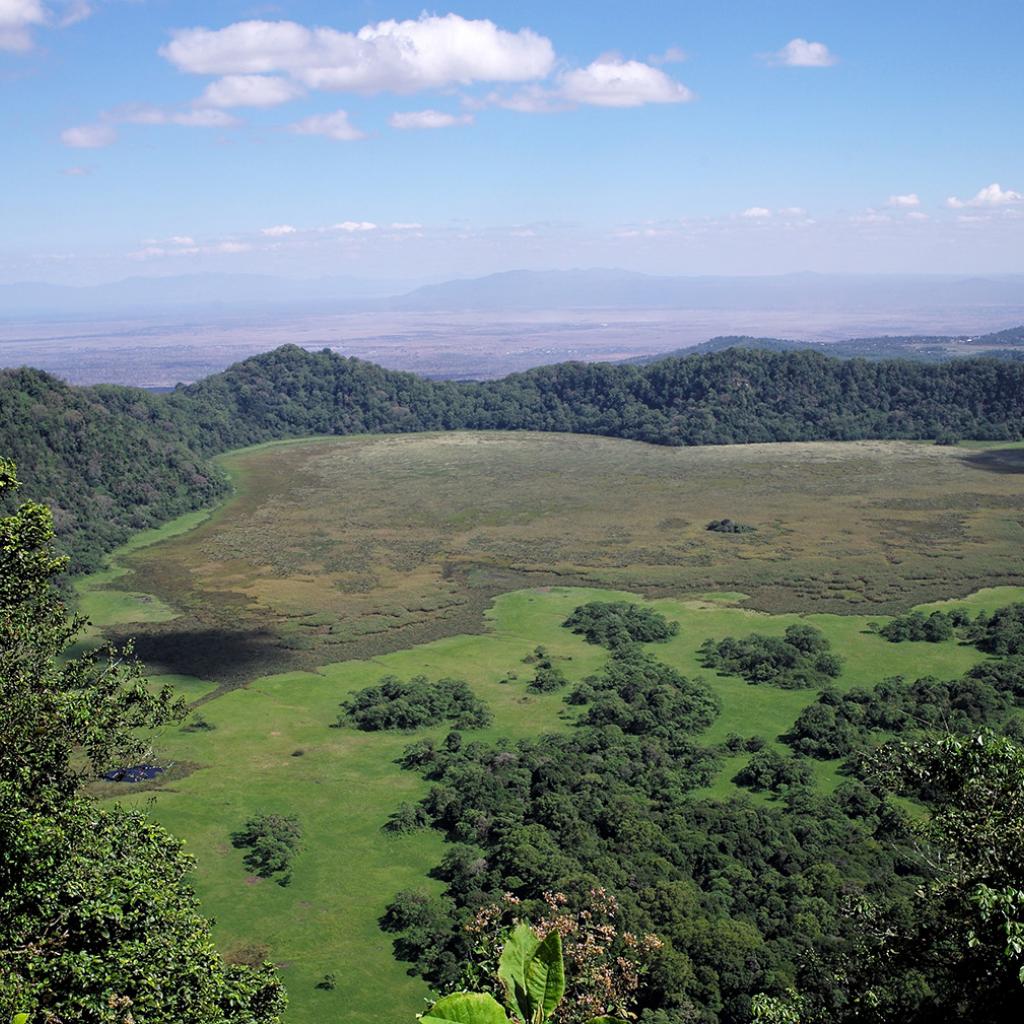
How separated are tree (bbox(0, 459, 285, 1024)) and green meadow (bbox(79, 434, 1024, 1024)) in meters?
8.01

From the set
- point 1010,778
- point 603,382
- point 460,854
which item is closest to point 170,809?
point 460,854

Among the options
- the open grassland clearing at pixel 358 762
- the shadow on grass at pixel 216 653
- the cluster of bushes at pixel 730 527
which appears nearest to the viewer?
the open grassland clearing at pixel 358 762

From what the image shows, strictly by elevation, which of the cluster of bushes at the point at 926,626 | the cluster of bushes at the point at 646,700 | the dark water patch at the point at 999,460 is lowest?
the cluster of bushes at the point at 646,700

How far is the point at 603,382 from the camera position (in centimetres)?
10325

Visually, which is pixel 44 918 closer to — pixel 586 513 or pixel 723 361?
pixel 586 513

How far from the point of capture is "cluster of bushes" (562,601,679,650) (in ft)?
132

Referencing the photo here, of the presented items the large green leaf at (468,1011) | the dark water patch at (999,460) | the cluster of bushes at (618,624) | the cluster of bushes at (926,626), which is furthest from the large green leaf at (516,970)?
the dark water patch at (999,460)

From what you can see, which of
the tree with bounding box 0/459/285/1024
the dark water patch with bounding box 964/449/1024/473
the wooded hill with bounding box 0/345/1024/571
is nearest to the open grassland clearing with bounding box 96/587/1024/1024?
the tree with bounding box 0/459/285/1024

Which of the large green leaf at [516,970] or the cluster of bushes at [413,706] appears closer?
the large green leaf at [516,970]

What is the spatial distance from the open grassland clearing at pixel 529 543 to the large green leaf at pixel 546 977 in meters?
34.9

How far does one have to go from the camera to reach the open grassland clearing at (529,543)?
4381 centimetres

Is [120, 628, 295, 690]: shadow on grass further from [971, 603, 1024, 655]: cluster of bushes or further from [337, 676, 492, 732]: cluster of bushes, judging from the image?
[971, 603, 1024, 655]: cluster of bushes

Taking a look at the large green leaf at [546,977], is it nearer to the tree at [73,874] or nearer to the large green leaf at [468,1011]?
the large green leaf at [468,1011]

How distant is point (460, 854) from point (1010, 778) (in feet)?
49.8
